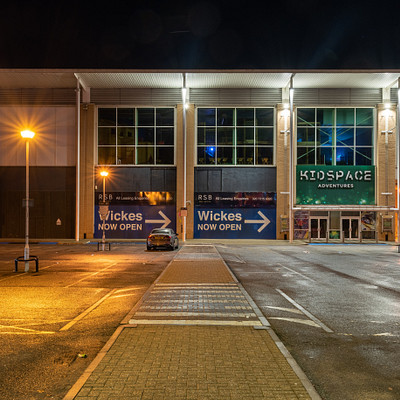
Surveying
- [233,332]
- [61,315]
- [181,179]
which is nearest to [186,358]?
[233,332]

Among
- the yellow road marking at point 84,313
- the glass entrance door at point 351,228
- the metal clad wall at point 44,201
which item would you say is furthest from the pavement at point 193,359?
the metal clad wall at point 44,201

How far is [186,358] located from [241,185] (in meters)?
33.8

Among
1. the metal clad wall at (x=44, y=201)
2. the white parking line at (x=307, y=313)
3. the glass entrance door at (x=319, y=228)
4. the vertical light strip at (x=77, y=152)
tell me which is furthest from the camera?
the metal clad wall at (x=44, y=201)

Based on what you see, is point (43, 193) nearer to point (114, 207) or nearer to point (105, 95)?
point (114, 207)

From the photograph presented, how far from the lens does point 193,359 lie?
18.6ft

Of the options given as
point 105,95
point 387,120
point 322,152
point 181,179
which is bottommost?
point 181,179

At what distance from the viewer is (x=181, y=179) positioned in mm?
38500

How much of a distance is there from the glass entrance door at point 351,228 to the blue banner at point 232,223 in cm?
703

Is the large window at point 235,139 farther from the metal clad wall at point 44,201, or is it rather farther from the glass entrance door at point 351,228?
the metal clad wall at point 44,201

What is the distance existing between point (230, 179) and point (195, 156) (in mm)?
4271

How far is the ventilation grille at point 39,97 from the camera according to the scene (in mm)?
39062

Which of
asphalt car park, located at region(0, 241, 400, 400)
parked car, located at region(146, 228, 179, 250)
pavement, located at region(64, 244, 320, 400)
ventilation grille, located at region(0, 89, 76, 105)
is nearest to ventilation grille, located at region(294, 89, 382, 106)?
parked car, located at region(146, 228, 179, 250)

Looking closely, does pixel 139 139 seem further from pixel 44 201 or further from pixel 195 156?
pixel 44 201

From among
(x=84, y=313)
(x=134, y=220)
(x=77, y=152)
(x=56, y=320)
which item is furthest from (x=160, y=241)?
(x=56, y=320)
